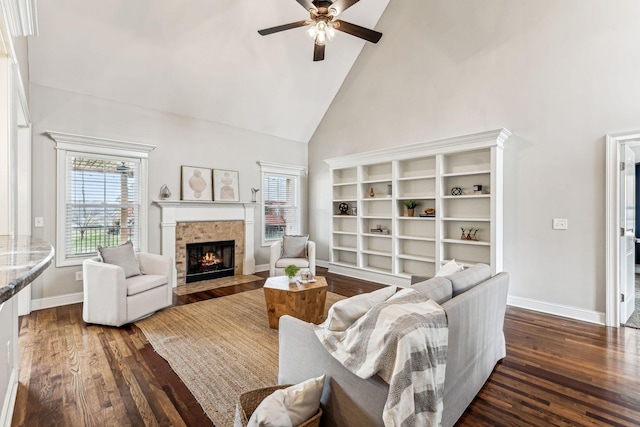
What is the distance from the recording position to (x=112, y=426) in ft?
6.03

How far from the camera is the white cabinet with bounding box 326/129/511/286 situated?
427 centimetres

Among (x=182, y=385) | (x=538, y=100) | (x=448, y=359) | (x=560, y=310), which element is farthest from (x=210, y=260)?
(x=538, y=100)

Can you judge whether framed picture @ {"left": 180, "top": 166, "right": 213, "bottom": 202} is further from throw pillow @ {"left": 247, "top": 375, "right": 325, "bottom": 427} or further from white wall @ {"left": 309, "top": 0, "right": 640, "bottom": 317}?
throw pillow @ {"left": 247, "top": 375, "right": 325, "bottom": 427}

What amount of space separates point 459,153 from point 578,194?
152 centimetres

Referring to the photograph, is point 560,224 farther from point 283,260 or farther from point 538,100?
point 283,260

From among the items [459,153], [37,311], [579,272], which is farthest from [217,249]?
[579,272]

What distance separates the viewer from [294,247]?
5.45 meters

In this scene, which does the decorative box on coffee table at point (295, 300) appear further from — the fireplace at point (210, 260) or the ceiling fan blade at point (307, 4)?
the ceiling fan blade at point (307, 4)

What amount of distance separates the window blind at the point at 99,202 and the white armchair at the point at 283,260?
2.10 meters

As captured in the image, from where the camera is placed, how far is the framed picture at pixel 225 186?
5574 millimetres

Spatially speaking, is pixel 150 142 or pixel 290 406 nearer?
pixel 290 406

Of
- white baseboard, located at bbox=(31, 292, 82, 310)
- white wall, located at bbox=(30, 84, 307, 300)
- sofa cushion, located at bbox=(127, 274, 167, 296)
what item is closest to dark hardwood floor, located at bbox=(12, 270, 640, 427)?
sofa cushion, located at bbox=(127, 274, 167, 296)

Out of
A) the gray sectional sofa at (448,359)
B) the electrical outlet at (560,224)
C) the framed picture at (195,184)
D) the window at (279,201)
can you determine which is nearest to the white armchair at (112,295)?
the framed picture at (195,184)

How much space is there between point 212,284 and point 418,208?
12.2 feet
